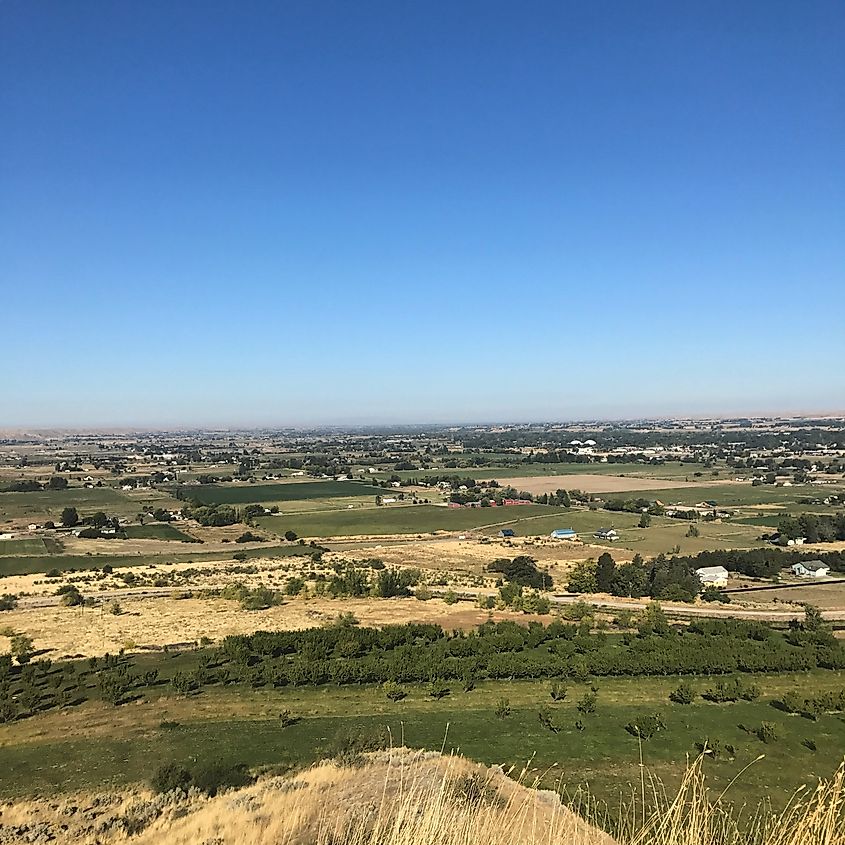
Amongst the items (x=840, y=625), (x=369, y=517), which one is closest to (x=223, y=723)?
(x=840, y=625)

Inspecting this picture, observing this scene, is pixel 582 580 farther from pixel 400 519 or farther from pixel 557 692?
pixel 400 519

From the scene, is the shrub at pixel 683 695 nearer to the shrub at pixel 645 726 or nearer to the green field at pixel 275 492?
the shrub at pixel 645 726

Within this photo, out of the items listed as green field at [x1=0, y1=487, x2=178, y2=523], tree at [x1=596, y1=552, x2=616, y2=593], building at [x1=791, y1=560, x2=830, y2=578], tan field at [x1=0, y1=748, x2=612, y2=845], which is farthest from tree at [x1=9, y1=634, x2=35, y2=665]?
green field at [x1=0, y1=487, x2=178, y2=523]

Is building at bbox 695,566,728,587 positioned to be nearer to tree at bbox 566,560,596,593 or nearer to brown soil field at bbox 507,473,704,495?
tree at bbox 566,560,596,593

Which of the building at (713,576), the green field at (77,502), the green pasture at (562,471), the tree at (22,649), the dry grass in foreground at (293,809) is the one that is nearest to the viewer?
the dry grass in foreground at (293,809)

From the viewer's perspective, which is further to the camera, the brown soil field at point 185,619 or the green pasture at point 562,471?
the green pasture at point 562,471

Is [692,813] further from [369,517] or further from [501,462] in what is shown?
[501,462]

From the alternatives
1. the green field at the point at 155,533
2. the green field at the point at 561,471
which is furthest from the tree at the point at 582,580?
the green field at the point at 561,471
